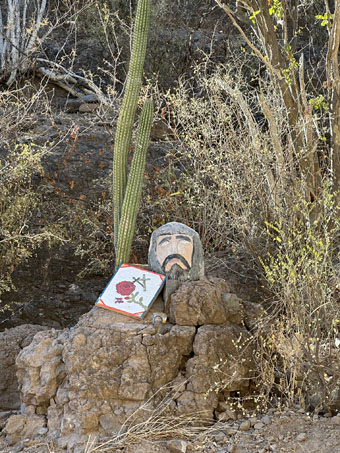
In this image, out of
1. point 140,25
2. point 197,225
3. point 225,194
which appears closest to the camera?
point 140,25

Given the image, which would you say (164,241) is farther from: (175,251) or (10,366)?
(10,366)

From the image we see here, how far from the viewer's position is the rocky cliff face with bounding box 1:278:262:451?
3781mm

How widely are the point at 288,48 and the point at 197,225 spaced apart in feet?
6.78

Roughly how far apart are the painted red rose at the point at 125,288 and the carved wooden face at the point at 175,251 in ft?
0.91

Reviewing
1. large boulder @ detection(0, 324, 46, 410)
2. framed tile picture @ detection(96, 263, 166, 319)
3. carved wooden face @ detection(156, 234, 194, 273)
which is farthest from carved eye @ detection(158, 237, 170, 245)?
large boulder @ detection(0, 324, 46, 410)

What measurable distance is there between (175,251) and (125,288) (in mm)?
460

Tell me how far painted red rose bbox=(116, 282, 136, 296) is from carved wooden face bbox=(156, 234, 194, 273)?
0.28 metres


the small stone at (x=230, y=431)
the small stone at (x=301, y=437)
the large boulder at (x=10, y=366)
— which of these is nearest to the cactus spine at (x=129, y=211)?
the large boulder at (x=10, y=366)

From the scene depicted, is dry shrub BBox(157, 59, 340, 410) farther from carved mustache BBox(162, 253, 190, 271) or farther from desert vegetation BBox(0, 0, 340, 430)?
carved mustache BBox(162, 253, 190, 271)

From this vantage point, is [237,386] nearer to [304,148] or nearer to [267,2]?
[304,148]

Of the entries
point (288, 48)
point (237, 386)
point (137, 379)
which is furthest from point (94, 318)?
point (288, 48)

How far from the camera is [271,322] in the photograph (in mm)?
4418

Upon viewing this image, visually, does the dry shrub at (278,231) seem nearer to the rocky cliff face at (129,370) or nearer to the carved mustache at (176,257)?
the rocky cliff face at (129,370)

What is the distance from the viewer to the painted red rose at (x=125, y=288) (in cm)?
426
